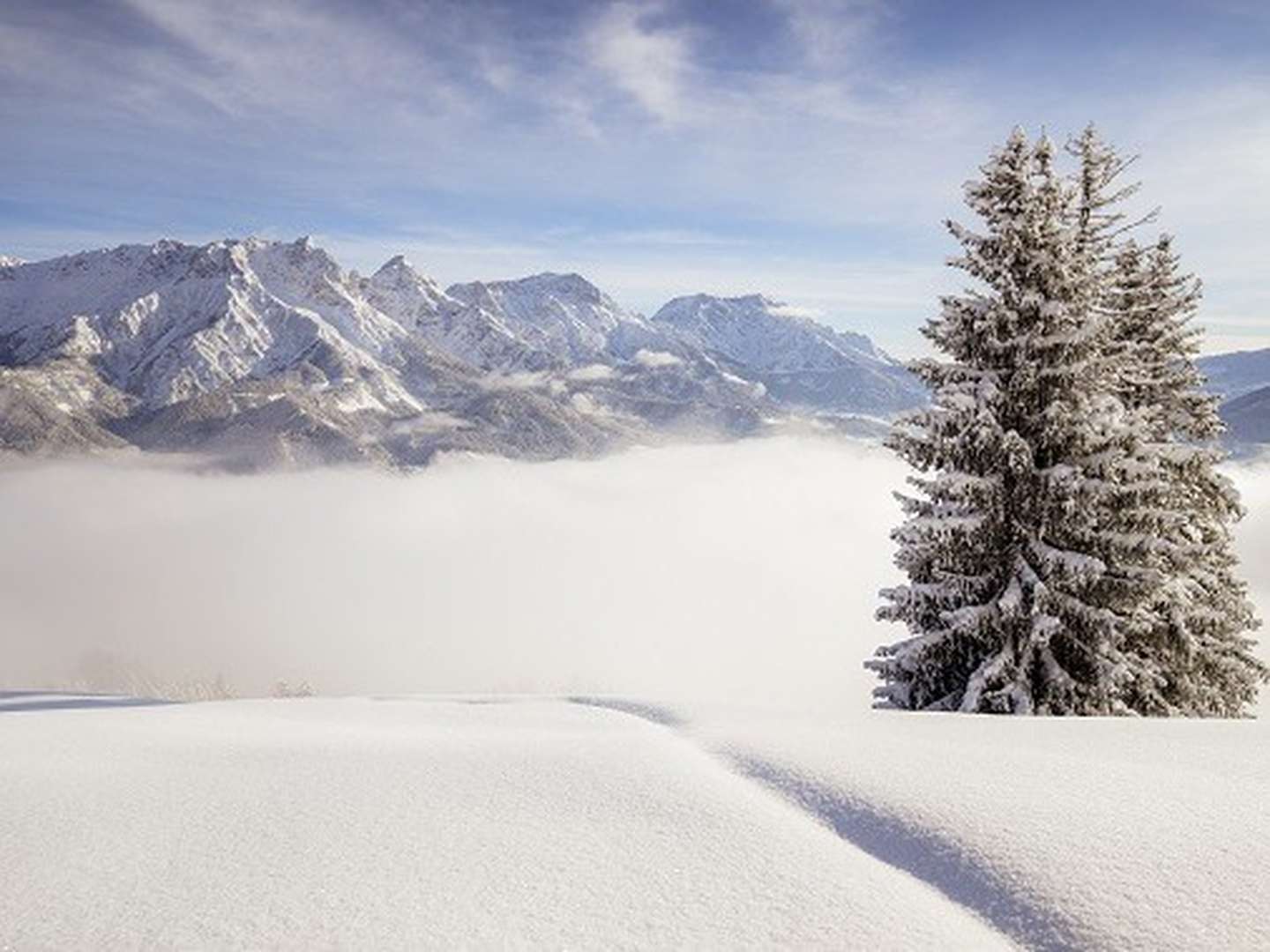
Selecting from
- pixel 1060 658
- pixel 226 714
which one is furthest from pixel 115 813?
pixel 1060 658

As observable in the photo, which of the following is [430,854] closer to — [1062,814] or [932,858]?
[932,858]

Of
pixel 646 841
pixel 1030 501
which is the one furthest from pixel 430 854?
pixel 1030 501

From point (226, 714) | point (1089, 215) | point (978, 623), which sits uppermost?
point (1089, 215)

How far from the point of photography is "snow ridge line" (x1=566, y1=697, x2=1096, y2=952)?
4.24 metres

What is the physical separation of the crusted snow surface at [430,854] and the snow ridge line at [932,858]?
12 cm

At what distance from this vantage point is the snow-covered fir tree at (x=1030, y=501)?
14.7 m

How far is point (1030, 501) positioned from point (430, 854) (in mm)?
13190

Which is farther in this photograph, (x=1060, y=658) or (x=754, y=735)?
(x=1060, y=658)

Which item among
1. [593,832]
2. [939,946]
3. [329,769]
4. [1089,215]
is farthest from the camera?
[1089,215]

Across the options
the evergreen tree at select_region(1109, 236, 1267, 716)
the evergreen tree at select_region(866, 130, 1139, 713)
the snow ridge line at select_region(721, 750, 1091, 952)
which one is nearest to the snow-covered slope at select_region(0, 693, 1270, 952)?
the snow ridge line at select_region(721, 750, 1091, 952)

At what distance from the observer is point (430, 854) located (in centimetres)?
510

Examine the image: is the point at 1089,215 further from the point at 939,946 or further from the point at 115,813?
the point at 115,813

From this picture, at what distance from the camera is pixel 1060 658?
15.2 meters

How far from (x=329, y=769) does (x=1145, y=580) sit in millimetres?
13694
